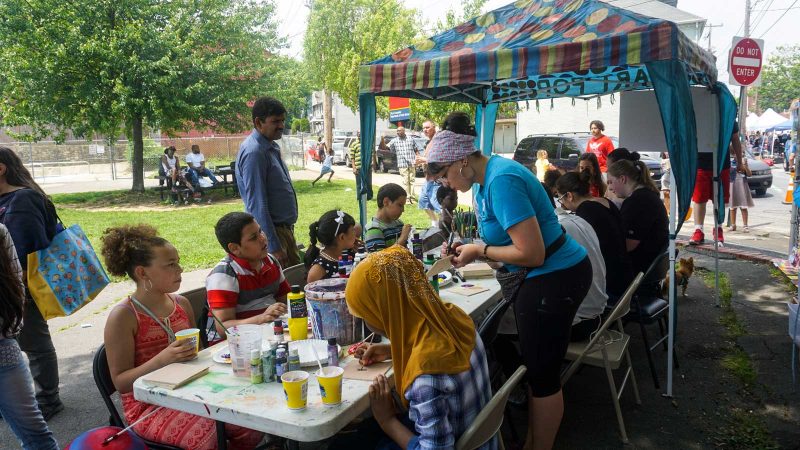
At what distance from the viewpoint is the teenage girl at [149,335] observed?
224cm

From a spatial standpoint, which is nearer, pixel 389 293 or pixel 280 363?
pixel 389 293

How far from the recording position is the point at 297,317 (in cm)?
251

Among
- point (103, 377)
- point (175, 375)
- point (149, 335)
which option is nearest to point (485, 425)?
point (175, 375)

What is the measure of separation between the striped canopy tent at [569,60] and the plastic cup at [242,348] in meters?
3.02

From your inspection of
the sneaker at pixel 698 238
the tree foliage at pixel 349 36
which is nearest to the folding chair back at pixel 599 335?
the sneaker at pixel 698 238

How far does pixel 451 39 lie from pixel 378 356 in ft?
12.5

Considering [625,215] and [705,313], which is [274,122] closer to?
[625,215]

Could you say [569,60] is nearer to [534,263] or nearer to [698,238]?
[534,263]

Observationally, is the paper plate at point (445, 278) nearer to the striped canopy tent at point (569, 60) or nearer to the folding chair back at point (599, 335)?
the folding chair back at point (599, 335)

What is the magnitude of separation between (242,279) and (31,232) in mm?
1341

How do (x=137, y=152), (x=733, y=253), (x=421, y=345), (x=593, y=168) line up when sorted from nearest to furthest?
1. (x=421, y=345)
2. (x=593, y=168)
3. (x=733, y=253)
4. (x=137, y=152)

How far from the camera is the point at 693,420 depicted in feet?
11.4

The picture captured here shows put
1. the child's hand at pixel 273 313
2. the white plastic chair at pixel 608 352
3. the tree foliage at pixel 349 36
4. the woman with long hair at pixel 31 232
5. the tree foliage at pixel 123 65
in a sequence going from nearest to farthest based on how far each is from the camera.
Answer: the child's hand at pixel 273 313, the white plastic chair at pixel 608 352, the woman with long hair at pixel 31 232, the tree foliage at pixel 123 65, the tree foliage at pixel 349 36

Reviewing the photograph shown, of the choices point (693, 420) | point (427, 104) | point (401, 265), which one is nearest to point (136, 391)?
point (401, 265)
